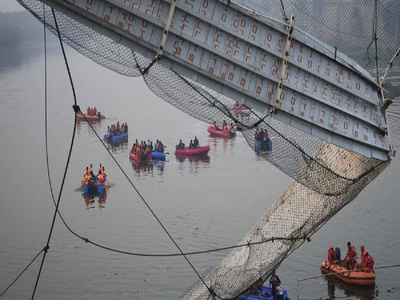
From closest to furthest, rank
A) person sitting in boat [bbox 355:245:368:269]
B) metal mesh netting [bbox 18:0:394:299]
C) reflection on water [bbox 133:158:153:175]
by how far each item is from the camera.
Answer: metal mesh netting [bbox 18:0:394:299]
person sitting in boat [bbox 355:245:368:269]
reflection on water [bbox 133:158:153:175]

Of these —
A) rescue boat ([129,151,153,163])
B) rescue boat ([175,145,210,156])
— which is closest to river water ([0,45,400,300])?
rescue boat ([129,151,153,163])

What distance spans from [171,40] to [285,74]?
9.15 ft

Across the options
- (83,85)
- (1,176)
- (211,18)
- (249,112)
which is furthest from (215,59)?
(83,85)

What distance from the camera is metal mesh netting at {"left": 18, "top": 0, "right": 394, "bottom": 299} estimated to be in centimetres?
1632

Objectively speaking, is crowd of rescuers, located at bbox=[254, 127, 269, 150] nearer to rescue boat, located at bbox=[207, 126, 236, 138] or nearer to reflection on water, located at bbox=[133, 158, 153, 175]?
reflection on water, located at bbox=[133, 158, 153, 175]

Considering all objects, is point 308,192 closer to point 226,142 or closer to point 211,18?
point 211,18

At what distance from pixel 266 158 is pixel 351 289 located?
15.7m

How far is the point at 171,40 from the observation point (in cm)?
1547

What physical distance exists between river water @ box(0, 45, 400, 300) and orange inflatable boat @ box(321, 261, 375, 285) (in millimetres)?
469

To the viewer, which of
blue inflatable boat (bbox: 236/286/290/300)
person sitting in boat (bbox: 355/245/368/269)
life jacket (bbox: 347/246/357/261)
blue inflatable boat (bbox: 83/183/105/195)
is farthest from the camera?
blue inflatable boat (bbox: 83/183/105/195)

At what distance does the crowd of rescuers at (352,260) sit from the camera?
30.9 meters

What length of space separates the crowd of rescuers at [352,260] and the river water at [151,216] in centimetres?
103

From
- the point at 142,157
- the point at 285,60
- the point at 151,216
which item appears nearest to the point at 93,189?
the point at 151,216

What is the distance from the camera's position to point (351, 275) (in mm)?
31109
